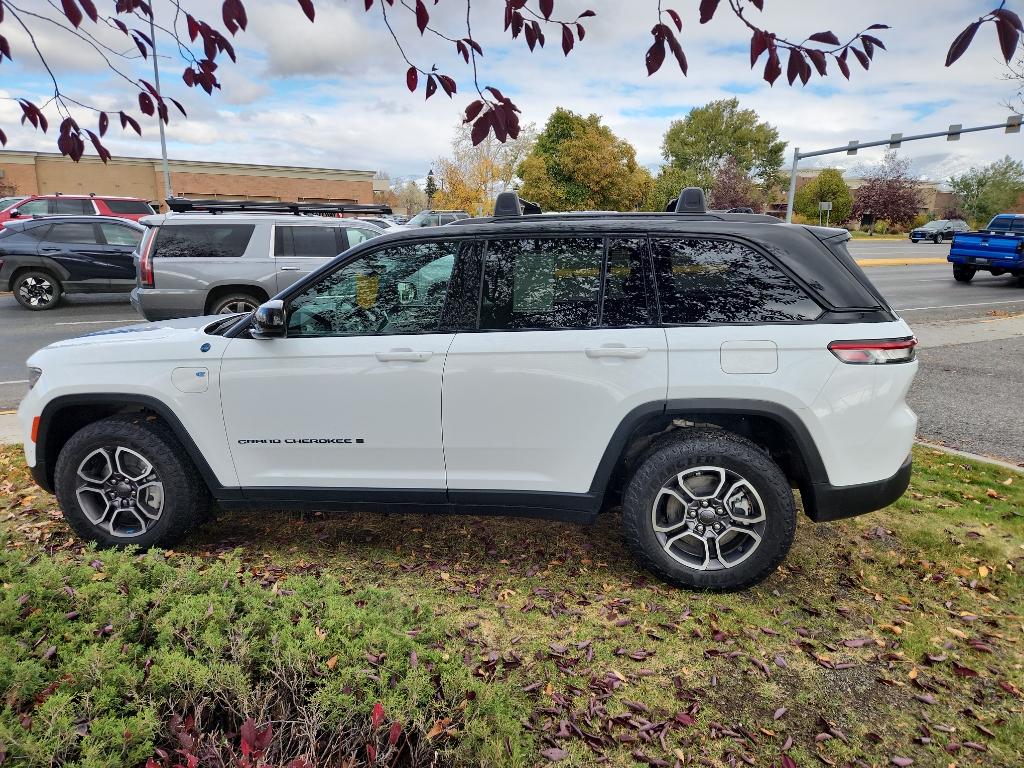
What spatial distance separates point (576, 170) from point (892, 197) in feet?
156

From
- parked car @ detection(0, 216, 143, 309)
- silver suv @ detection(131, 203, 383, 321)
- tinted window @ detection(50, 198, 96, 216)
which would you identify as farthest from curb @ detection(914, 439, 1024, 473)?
tinted window @ detection(50, 198, 96, 216)

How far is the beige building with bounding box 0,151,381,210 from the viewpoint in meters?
39.7

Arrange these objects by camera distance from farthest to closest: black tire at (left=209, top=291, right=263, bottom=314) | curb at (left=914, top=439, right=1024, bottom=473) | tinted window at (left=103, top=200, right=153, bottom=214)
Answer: tinted window at (left=103, top=200, right=153, bottom=214), black tire at (left=209, top=291, right=263, bottom=314), curb at (left=914, top=439, right=1024, bottom=473)

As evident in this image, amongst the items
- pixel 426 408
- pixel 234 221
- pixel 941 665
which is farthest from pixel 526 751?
pixel 234 221

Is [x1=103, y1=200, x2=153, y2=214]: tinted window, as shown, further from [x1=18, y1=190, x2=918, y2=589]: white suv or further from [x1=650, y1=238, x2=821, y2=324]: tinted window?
[x1=650, y1=238, x2=821, y2=324]: tinted window

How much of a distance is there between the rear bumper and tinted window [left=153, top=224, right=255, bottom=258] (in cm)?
867

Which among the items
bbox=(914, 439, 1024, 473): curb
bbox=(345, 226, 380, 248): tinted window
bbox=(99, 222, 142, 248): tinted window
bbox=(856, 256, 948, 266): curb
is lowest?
bbox=(914, 439, 1024, 473): curb

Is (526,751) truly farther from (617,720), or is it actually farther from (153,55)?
(153,55)

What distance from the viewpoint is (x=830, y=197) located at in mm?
62406

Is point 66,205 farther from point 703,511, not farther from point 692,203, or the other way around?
point 703,511

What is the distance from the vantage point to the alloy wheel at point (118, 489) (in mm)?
3758

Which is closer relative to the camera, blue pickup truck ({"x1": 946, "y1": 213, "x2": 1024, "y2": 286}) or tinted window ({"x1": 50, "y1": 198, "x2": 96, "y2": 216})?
blue pickup truck ({"x1": 946, "y1": 213, "x2": 1024, "y2": 286})

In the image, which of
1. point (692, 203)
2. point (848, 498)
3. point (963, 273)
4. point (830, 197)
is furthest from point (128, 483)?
point (830, 197)

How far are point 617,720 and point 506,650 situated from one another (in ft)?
2.00
